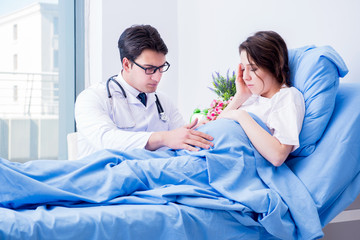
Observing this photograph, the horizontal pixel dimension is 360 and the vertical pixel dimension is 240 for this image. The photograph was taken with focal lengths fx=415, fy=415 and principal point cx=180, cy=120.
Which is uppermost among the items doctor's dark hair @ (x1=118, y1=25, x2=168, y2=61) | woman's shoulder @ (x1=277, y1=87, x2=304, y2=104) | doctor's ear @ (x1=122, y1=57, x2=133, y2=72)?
doctor's dark hair @ (x1=118, y1=25, x2=168, y2=61)

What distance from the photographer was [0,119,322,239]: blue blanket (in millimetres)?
1202

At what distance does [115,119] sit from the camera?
2092mm

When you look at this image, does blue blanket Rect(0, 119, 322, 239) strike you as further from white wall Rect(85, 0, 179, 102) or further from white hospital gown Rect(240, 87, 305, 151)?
white wall Rect(85, 0, 179, 102)

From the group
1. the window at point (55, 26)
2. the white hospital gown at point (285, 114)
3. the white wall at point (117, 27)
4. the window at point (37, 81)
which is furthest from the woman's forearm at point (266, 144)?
the window at point (55, 26)

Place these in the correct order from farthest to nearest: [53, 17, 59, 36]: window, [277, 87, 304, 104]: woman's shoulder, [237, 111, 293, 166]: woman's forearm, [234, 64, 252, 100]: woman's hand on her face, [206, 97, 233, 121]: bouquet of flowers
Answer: [53, 17, 59, 36]: window, [206, 97, 233, 121]: bouquet of flowers, [234, 64, 252, 100]: woman's hand on her face, [277, 87, 304, 104]: woman's shoulder, [237, 111, 293, 166]: woman's forearm

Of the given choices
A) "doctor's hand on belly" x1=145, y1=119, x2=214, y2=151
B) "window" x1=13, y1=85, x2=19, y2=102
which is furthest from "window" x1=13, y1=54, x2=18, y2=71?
"doctor's hand on belly" x1=145, y1=119, x2=214, y2=151

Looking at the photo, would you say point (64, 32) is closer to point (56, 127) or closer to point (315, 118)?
point (56, 127)

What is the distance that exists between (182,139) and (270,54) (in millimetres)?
516

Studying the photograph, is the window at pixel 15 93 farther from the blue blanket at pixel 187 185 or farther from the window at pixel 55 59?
the blue blanket at pixel 187 185

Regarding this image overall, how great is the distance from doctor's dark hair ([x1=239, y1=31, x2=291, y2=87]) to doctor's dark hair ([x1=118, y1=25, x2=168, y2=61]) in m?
0.52

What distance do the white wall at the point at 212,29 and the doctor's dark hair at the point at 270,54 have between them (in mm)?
365

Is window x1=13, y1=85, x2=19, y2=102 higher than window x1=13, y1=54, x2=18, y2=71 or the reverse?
the reverse

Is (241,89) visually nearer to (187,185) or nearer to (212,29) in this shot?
(187,185)

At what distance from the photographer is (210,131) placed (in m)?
1.59
